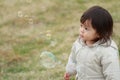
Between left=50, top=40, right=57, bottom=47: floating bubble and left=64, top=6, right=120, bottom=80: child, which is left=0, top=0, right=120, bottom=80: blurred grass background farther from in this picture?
left=64, top=6, right=120, bottom=80: child

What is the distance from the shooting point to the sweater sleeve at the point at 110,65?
3385 millimetres

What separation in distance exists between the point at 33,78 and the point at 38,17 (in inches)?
158

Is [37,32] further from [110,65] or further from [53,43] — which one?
[110,65]

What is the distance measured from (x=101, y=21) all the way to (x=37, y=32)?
534cm

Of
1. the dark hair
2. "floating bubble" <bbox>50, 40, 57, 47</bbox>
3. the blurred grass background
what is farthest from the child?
"floating bubble" <bbox>50, 40, 57, 47</bbox>

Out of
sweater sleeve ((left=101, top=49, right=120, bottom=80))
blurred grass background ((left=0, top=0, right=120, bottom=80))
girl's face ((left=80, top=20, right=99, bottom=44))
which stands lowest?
blurred grass background ((left=0, top=0, right=120, bottom=80))

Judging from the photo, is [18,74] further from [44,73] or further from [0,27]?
[0,27]

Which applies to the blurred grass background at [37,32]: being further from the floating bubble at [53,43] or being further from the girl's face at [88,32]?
the girl's face at [88,32]

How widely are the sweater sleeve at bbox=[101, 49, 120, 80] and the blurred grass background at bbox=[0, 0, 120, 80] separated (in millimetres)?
2593

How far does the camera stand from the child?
341cm

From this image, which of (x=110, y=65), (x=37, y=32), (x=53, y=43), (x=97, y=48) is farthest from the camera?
(x=37, y=32)

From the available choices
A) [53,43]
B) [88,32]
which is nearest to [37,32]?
[53,43]

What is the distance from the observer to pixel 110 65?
338cm

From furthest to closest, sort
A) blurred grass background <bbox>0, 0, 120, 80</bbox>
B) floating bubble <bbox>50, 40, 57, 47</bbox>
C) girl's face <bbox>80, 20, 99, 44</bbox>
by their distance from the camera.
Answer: floating bubble <bbox>50, 40, 57, 47</bbox> → blurred grass background <bbox>0, 0, 120, 80</bbox> → girl's face <bbox>80, 20, 99, 44</bbox>
